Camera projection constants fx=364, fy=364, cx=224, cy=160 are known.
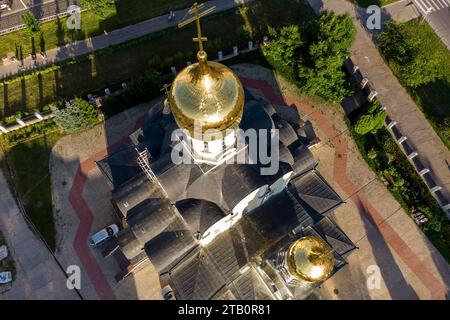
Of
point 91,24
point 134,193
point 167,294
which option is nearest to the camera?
point 134,193

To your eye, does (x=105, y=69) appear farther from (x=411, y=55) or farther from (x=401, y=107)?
(x=411, y=55)

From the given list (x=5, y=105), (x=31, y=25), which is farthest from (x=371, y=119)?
(x=5, y=105)

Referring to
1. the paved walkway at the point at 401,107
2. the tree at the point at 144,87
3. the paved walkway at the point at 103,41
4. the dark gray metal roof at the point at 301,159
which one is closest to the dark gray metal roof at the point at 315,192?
the dark gray metal roof at the point at 301,159

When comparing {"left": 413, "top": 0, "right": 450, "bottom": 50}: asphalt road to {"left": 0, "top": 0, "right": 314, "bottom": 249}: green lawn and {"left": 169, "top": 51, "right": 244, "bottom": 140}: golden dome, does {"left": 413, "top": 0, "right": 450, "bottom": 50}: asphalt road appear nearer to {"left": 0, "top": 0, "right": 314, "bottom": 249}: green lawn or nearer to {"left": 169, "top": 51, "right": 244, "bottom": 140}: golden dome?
{"left": 0, "top": 0, "right": 314, "bottom": 249}: green lawn

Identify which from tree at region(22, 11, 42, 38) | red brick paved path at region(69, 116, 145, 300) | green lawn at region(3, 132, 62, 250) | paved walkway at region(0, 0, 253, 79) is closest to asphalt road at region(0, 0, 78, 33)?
tree at region(22, 11, 42, 38)

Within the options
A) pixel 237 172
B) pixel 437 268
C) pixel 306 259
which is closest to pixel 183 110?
pixel 237 172

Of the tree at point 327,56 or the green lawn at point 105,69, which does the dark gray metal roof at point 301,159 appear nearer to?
the tree at point 327,56
